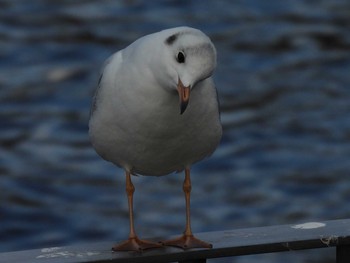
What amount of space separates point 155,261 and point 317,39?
8.02 m

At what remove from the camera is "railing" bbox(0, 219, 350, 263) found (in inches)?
114

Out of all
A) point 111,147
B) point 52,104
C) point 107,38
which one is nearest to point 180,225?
point 52,104

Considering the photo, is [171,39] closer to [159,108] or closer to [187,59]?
[187,59]

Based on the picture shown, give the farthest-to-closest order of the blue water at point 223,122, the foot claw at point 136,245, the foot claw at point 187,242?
the blue water at point 223,122
the foot claw at point 136,245
the foot claw at point 187,242

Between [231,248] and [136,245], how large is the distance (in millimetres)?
339

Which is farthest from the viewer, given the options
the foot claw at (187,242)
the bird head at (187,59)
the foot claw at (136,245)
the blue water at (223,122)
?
the blue water at (223,122)

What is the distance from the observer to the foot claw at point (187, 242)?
119 inches

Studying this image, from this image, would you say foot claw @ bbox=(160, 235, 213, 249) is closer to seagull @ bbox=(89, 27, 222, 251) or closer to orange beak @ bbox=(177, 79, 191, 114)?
seagull @ bbox=(89, 27, 222, 251)

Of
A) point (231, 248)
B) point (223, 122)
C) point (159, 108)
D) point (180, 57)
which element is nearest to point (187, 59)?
point (180, 57)

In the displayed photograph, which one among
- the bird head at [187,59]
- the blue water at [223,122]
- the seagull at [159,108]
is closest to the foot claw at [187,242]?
the seagull at [159,108]

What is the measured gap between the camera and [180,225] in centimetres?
773

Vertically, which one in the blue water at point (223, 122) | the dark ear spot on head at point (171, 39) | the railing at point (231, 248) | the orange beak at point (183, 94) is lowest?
the railing at point (231, 248)

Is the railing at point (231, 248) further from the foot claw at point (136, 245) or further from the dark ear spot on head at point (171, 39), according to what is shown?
the dark ear spot on head at point (171, 39)

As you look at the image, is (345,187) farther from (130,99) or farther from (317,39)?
(130,99)
